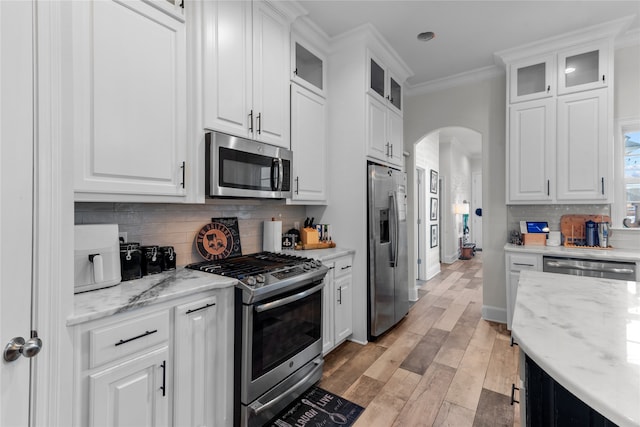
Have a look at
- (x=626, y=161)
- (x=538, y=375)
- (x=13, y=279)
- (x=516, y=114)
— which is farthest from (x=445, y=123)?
(x=13, y=279)

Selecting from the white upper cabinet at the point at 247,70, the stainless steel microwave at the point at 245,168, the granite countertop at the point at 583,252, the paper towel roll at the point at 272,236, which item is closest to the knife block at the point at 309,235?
the paper towel roll at the point at 272,236

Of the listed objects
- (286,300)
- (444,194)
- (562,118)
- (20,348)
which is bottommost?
(286,300)

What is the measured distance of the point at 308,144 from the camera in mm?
2883

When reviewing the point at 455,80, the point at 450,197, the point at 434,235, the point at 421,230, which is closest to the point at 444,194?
the point at 450,197

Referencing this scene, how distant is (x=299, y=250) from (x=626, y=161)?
3.53 m

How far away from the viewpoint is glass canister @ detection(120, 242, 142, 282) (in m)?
1.68

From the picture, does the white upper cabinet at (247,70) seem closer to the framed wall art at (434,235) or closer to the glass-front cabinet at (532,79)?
the glass-front cabinet at (532,79)

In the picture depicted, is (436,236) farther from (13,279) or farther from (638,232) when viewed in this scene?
(13,279)

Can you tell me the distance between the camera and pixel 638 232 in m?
3.07

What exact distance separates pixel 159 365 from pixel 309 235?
1.72 m

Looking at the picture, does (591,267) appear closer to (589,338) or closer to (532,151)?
(532,151)

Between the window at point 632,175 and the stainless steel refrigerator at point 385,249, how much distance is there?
2245 millimetres

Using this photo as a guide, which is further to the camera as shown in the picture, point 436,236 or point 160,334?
point 436,236

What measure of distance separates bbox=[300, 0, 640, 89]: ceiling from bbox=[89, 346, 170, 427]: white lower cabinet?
2753 millimetres
